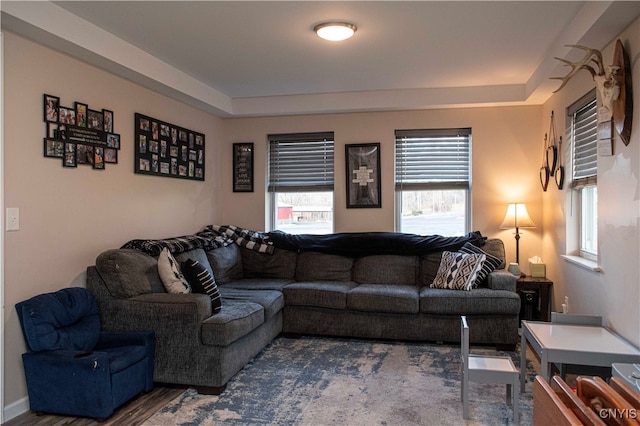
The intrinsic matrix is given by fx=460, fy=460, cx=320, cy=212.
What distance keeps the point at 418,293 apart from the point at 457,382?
1.10m

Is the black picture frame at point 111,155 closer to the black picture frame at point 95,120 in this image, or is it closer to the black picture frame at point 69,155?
the black picture frame at point 95,120

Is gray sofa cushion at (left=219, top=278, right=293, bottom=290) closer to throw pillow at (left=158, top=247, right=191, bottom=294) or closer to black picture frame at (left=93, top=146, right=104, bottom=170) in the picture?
throw pillow at (left=158, top=247, right=191, bottom=294)

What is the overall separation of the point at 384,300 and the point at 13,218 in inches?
113

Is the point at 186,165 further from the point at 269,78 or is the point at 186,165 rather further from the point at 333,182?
the point at 333,182

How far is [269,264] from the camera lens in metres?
4.97

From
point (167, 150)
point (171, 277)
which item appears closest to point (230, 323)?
point (171, 277)

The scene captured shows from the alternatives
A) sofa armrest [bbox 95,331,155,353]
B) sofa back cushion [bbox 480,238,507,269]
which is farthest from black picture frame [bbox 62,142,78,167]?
sofa back cushion [bbox 480,238,507,269]

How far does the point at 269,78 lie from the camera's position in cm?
446

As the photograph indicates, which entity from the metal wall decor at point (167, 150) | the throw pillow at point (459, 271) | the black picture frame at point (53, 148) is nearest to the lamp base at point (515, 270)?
the throw pillow at point (459, 271)

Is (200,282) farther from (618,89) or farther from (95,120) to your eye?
(618,89)

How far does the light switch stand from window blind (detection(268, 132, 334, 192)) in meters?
3.09

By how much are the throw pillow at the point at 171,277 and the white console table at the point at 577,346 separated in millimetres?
2356

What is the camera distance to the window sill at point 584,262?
3.30 m

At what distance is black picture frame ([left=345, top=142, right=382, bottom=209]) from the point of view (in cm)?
521
